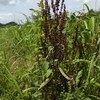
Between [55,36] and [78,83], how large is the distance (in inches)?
18.8

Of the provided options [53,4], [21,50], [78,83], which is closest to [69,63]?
[78,83]

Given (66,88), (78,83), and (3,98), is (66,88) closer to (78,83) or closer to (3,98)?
(78,83)

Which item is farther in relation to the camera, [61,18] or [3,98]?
[3,98]

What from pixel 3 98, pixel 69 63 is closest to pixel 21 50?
pixel 3 98

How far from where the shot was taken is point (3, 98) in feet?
7.16

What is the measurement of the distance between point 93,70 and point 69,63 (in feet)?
0.65

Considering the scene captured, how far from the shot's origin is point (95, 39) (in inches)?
75.2

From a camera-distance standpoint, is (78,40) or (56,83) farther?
(78,40)

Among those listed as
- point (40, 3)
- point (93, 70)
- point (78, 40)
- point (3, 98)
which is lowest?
point (3, 98)

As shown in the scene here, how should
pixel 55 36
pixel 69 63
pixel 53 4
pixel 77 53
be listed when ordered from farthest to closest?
pixel 77 53, pixel 69 63, pixel 53 4, pixel 55 36

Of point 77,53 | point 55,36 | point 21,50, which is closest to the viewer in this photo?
point 55,36

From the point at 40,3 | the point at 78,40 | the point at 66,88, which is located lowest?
the point at 66,88

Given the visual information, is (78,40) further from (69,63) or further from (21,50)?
(21,50)

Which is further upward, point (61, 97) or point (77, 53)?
point (77, 53)
